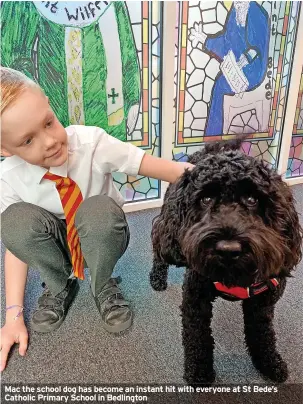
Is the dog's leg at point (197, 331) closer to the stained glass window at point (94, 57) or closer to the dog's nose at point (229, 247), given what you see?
the dog's nose at point (229, 247)

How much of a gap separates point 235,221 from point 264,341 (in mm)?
470

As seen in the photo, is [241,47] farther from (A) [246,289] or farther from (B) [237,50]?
(A) [246,289]

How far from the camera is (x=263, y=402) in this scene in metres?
0.92

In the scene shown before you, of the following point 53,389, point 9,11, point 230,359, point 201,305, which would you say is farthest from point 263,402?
point 9,11

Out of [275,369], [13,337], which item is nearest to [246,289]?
[275,369]

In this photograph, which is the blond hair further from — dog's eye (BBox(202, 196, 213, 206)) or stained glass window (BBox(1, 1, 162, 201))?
stained glass window (BBox(1, 1, 162, 201))

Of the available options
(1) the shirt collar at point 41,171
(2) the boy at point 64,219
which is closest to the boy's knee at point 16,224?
(2) the boy at point 64,219

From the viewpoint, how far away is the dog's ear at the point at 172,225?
0.84 meters

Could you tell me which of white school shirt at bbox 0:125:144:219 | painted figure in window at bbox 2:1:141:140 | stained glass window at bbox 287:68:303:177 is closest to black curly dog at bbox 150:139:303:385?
white school shirt at bbox 0:125:144:219

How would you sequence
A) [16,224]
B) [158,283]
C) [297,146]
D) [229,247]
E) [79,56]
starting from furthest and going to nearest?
[297,146], [79,56], [158,283], [16,224], [229,247]

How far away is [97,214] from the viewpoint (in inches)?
42.8

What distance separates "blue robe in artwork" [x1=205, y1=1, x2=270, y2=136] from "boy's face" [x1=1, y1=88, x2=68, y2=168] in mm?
1236

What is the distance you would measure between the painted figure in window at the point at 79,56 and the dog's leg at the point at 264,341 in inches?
49.3

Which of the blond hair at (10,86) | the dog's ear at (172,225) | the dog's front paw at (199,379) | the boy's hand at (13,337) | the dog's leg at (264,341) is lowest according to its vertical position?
the boy's hand at (13,337)
